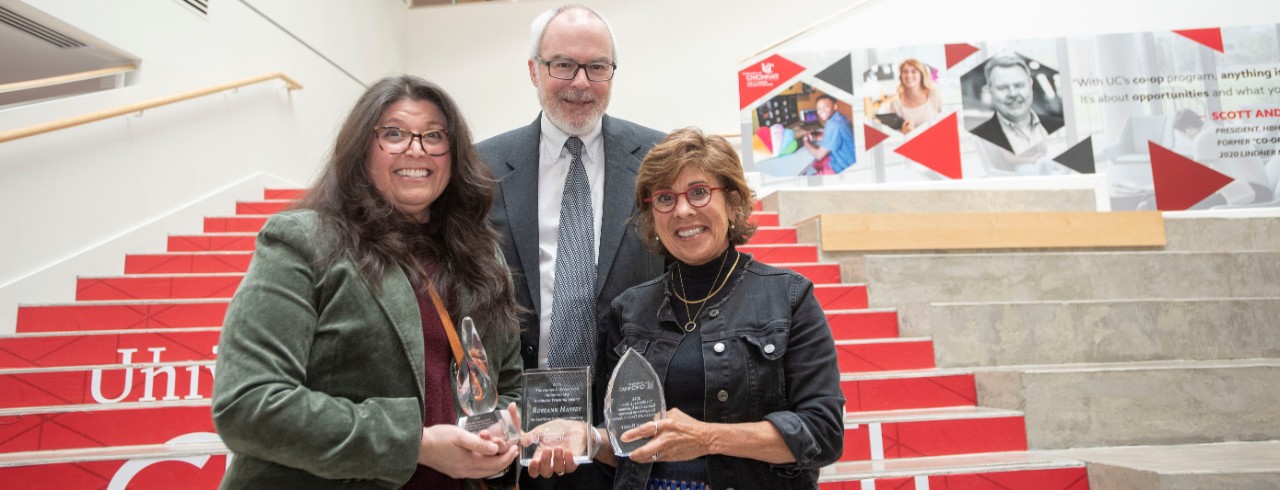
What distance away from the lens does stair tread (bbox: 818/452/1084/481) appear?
7.21ft

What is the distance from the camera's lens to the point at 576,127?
5.71 feet

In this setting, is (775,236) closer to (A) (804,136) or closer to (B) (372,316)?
(A) (804,136)

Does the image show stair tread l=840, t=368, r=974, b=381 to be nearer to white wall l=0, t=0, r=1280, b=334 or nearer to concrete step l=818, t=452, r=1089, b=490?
concrete step l=818, t=452, r=1089, b=490

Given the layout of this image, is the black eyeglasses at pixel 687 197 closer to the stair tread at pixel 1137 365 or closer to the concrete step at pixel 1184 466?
the concrete step at pixel 1184 466

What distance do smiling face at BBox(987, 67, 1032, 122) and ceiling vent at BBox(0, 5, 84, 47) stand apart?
5775mm

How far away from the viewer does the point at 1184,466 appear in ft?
6.47

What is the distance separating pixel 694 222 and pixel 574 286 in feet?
1.24

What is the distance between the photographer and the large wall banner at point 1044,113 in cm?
489

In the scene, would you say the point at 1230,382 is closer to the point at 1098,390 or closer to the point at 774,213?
the point at 1098,390

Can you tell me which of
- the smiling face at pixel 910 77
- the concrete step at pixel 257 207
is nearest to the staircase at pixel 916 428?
the smiling face at pixel 910 77

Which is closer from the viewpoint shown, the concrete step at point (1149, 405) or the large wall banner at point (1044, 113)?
the concrete step at point (1149, 405)

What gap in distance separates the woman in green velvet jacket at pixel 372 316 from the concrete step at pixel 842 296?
8.09 ft

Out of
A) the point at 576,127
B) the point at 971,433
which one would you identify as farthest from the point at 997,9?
the point at 576,127

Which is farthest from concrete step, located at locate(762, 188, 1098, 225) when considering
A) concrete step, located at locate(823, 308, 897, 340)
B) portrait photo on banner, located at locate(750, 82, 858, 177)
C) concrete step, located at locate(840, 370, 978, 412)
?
concrete step, located at locate(840, 370, 978, 412)
